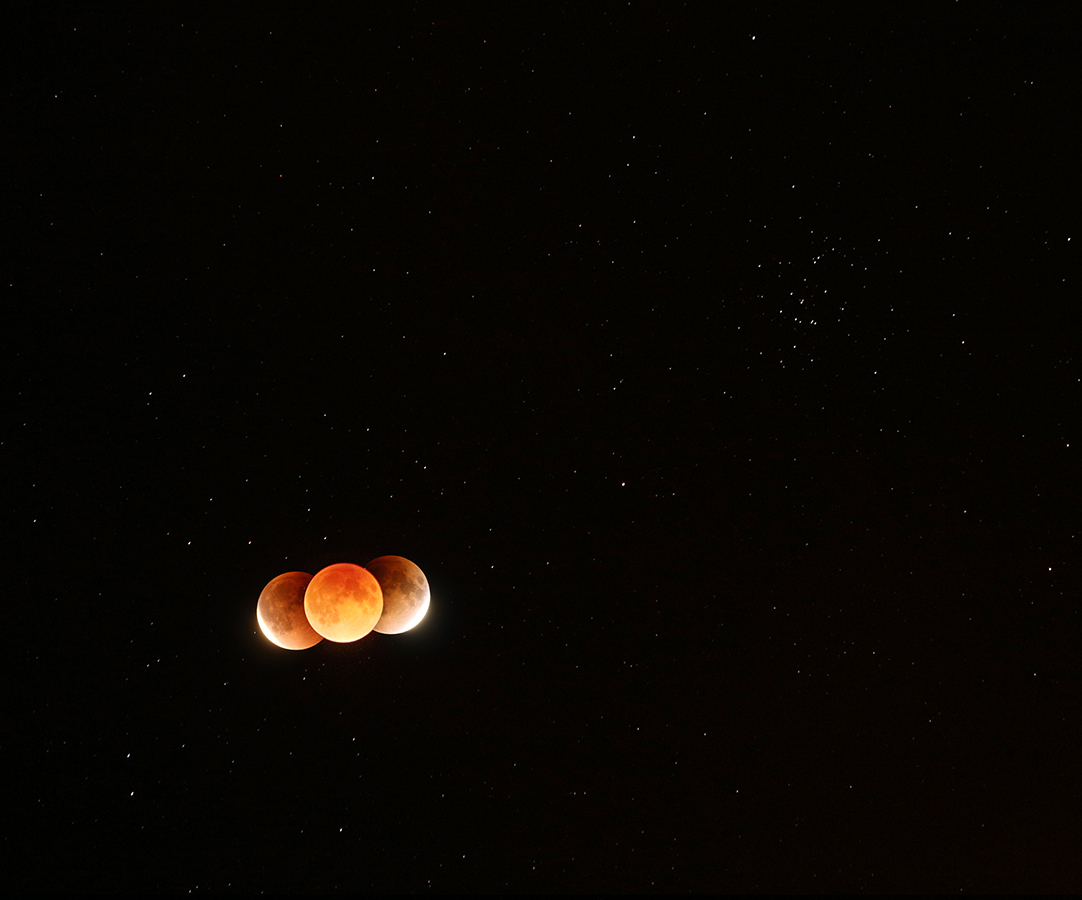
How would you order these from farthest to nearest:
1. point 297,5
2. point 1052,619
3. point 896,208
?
1. point 1052,619
2. point 896,208
3. point 297,5

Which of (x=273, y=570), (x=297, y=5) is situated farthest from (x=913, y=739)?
(x=297, y=5)

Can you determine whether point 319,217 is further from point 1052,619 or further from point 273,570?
point 1052,619
